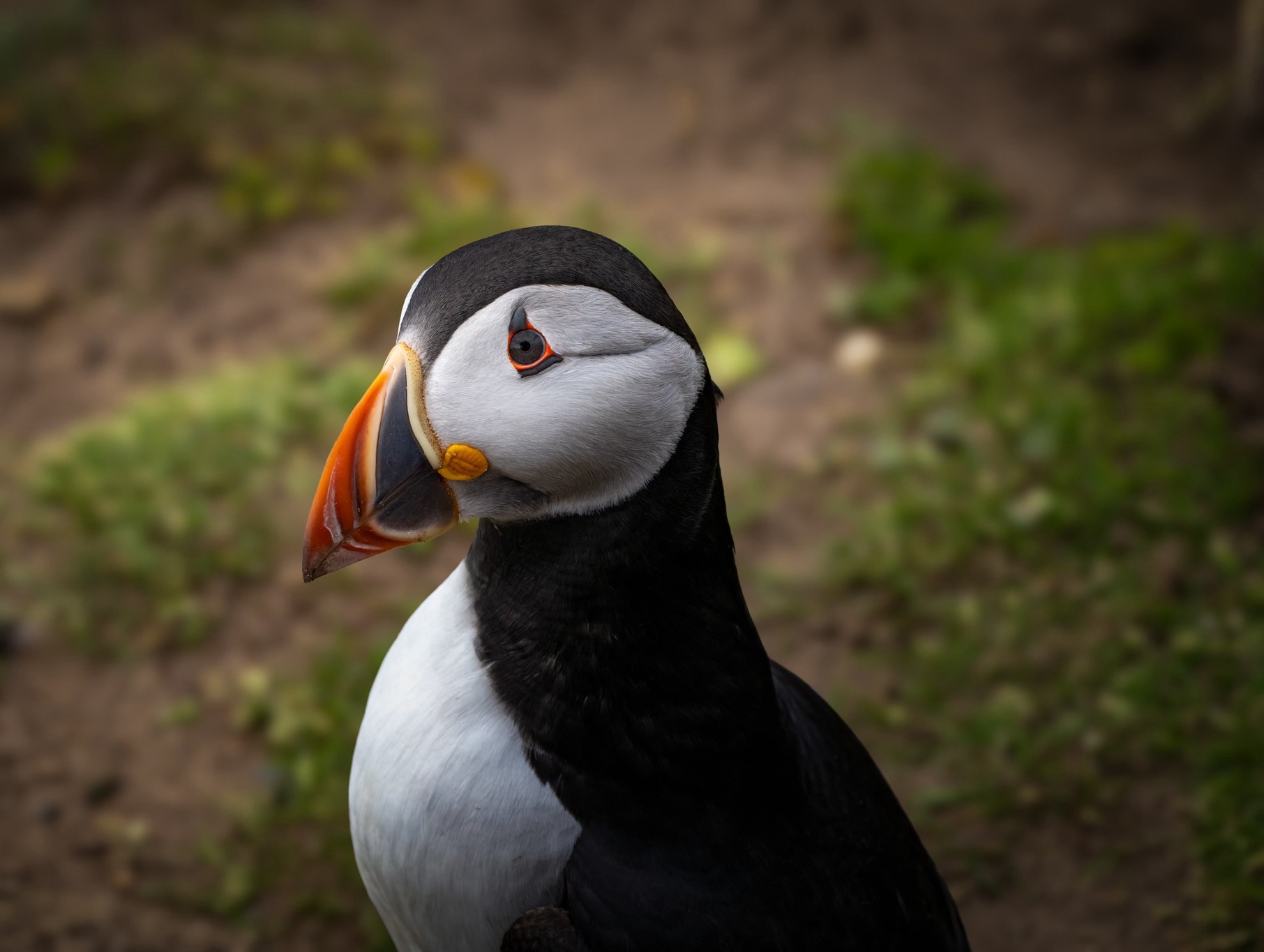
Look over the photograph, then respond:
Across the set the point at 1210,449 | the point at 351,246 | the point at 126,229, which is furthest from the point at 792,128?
the point at 126,229

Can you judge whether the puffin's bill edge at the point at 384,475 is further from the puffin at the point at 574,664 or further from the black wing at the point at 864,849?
the black wing at the point at 864,849

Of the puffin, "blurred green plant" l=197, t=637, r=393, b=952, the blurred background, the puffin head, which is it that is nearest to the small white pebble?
the blurred background

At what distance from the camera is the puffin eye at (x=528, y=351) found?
157 centimetres

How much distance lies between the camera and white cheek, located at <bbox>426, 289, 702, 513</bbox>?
61.7 inches

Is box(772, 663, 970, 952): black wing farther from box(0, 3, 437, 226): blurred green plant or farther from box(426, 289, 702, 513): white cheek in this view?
box(0, 3, 437, 226): blurred green plant

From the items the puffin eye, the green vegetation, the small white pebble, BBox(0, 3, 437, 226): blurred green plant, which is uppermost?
BBox(0, 3, 437, 226): blurred green plant

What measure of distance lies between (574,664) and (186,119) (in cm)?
390

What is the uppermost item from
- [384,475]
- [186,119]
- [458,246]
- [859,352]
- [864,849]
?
[186,119]

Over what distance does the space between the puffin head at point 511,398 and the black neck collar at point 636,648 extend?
0.08 meters

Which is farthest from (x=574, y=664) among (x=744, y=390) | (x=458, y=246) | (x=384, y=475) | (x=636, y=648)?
(x=458, y=246)

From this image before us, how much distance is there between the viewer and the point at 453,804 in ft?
5.99

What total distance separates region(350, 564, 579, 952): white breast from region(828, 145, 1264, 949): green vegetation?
1.62 metres

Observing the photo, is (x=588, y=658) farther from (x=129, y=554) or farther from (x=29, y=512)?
(x=29, y=512)

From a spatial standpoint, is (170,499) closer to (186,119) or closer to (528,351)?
(186,119)
